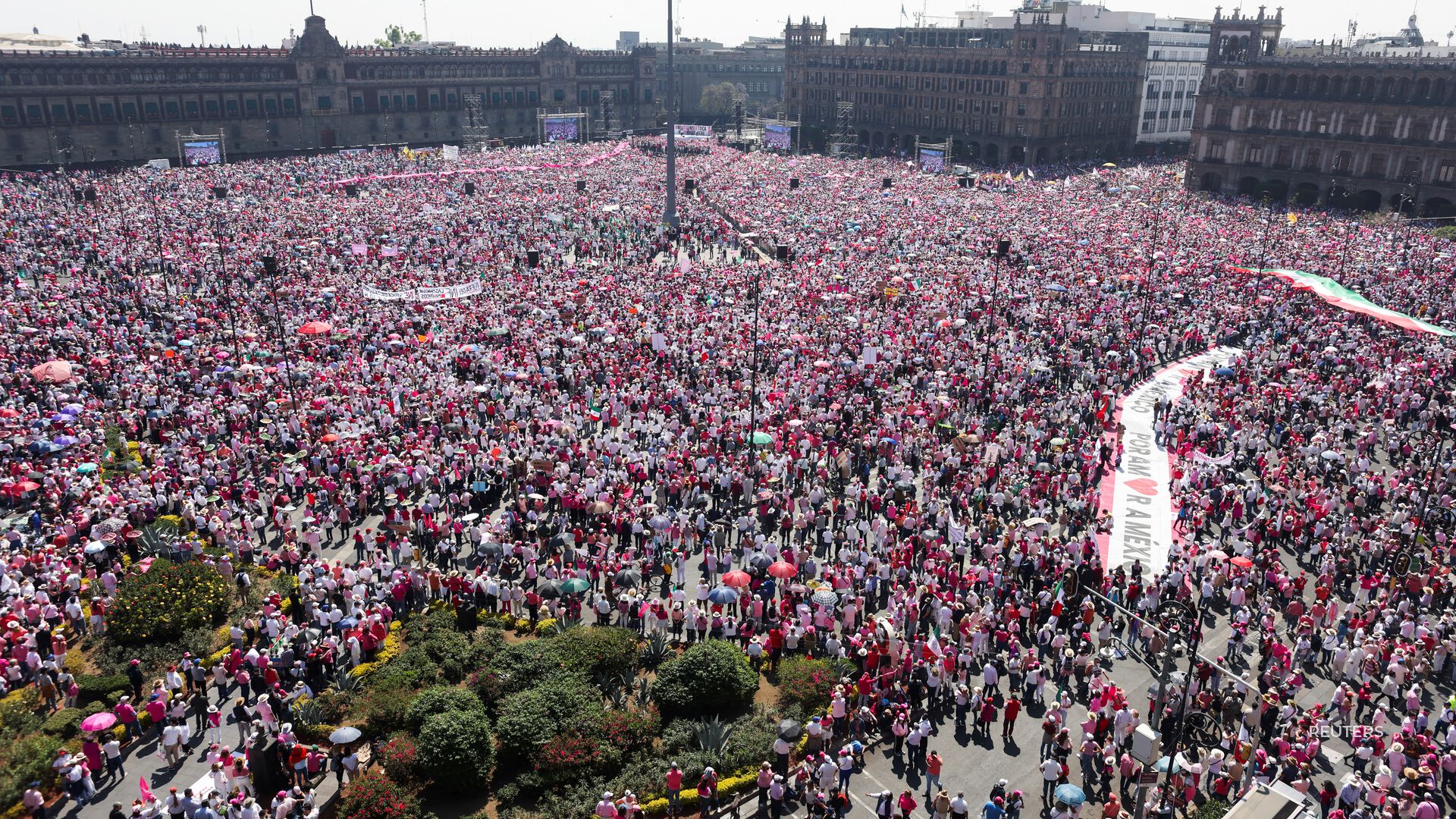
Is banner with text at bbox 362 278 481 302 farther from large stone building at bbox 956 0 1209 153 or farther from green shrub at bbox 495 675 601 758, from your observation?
large stone building at bbox 956 0 1209 153

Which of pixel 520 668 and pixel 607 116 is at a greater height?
pixel 607 116

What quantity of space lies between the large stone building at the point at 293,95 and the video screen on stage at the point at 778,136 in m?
29.1

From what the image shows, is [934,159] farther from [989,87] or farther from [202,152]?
[202,152]

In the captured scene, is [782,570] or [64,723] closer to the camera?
[64,723]

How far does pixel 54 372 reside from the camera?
3453cm

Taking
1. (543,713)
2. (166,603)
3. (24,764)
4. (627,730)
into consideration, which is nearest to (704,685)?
(627,730)

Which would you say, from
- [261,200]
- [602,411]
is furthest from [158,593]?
[261,200]

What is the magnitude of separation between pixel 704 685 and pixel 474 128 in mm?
110828

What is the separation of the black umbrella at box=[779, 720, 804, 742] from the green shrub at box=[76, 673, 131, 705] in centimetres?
1338

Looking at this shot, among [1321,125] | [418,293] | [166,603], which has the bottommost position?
[166,603]

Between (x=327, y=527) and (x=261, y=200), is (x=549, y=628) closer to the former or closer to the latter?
(x=327, y=527)

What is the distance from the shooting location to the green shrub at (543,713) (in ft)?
60.6

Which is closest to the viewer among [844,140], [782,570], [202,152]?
[782,570]

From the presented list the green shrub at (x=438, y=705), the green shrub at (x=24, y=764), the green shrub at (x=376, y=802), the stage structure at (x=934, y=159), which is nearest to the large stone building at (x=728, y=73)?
the stage structure at (x=934, y=159)
